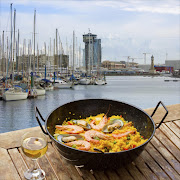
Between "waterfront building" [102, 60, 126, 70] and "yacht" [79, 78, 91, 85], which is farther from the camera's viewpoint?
"waterfront building" [102, 60, 126, 70]

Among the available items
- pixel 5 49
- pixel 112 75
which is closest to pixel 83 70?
pixel 5 49

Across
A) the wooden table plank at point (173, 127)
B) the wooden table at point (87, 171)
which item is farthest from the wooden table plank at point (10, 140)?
the wooden table plank at point (173, 127)

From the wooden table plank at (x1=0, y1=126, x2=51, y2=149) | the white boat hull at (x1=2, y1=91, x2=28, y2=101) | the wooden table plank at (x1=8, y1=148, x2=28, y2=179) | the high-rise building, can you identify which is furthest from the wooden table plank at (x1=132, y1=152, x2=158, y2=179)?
the high-rise building

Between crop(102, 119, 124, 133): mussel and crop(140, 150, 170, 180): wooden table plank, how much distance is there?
15.3 inches

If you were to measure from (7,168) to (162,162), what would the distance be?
134 centimetres

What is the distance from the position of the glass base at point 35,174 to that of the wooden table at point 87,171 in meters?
0.06

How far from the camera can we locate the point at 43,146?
4.76 ft

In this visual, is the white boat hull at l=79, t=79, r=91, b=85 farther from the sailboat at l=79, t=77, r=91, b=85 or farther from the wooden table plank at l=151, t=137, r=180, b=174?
the wooden table plank at l=151, t=137, r=180, b=174

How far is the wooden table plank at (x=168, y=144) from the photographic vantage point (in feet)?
6.81

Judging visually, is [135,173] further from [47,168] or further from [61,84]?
[61,84]

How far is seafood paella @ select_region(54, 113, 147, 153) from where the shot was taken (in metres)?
1.49

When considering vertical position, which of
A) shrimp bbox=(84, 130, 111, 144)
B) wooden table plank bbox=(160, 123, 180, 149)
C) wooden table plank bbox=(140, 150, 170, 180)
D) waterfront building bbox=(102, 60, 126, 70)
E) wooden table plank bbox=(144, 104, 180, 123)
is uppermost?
waterfront building bbox=(102, 60, 126, 70)

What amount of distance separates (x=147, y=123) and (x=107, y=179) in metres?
0.56

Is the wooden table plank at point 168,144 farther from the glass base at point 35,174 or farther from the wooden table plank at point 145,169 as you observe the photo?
the glass base at point 35,174
